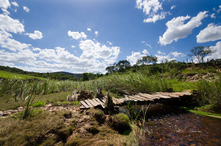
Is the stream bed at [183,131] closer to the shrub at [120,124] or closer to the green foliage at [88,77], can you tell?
the shrub at [120,124]

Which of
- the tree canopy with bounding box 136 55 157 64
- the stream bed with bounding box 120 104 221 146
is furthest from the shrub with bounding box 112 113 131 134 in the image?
the tree canopy with bounding box 136 55 157 64

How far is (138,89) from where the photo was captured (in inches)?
185

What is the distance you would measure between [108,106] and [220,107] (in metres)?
3.37

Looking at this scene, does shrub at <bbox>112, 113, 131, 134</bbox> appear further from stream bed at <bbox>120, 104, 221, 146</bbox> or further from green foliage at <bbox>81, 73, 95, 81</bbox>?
green foliage at <bbox>81, 73, 95, 81</bbox>

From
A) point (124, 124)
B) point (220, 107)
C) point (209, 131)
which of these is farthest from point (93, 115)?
point (220, 107)

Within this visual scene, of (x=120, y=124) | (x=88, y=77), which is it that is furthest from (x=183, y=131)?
(x=88, y=77)

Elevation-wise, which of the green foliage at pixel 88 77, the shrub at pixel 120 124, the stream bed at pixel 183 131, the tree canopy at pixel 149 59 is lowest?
the stream bed at pixel 183 131

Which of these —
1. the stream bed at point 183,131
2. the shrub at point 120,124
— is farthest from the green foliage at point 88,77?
the stream bed at point 183,131

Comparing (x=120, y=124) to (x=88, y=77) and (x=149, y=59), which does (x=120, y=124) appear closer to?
(x=88, y=77)

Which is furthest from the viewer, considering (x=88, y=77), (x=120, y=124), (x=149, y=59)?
(x=149, y=59)

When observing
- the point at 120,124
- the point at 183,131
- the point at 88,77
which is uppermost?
the point at 88,77

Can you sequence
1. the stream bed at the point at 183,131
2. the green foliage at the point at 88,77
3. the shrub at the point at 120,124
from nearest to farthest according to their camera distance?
the stream bed at the point at 183,131
the shrub at the point at 120,124
the green foliage at the point at 88,77

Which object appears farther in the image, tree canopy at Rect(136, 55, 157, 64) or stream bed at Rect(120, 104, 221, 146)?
tree canopy at Rect(136, 55, 157, 64)

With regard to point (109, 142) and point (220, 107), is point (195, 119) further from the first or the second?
point (109, 142)
